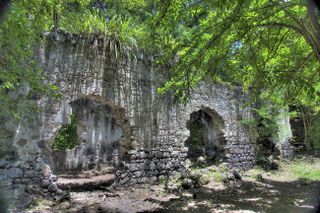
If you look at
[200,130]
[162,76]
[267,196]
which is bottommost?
[267,196]

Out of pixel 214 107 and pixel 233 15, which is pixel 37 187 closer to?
pixel 233 15

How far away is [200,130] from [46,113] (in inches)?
355

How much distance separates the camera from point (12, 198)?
4824 millimetres

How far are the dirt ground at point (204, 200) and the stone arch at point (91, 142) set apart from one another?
4.41 metres

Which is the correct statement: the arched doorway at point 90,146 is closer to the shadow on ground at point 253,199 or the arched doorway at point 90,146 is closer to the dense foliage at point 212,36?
the shadow on ground at point 253,199

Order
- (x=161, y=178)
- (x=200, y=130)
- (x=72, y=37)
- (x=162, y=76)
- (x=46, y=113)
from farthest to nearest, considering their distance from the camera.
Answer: (x=200, y=130), (x=162, y=76), (x=161, y=178), (x=72, y=37), (x=46, y=113)

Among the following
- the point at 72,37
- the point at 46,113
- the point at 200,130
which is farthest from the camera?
the point at 200,130

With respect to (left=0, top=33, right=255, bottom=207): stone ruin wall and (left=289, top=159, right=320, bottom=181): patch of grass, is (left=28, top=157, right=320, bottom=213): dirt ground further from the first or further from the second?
(left=289, top=159, right=320, bottom=181): patch of grass

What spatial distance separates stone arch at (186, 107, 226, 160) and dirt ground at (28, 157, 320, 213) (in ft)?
8.05

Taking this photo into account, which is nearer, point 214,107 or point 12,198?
point 12,198

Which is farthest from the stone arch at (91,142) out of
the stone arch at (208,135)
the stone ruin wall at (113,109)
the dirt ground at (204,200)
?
the dirt ground at (204,200)

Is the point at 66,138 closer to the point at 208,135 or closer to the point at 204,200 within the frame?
the point at 208,135

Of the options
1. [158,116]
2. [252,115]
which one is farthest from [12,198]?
[252,115]

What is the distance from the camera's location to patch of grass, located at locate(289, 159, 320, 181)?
9.07 meters
